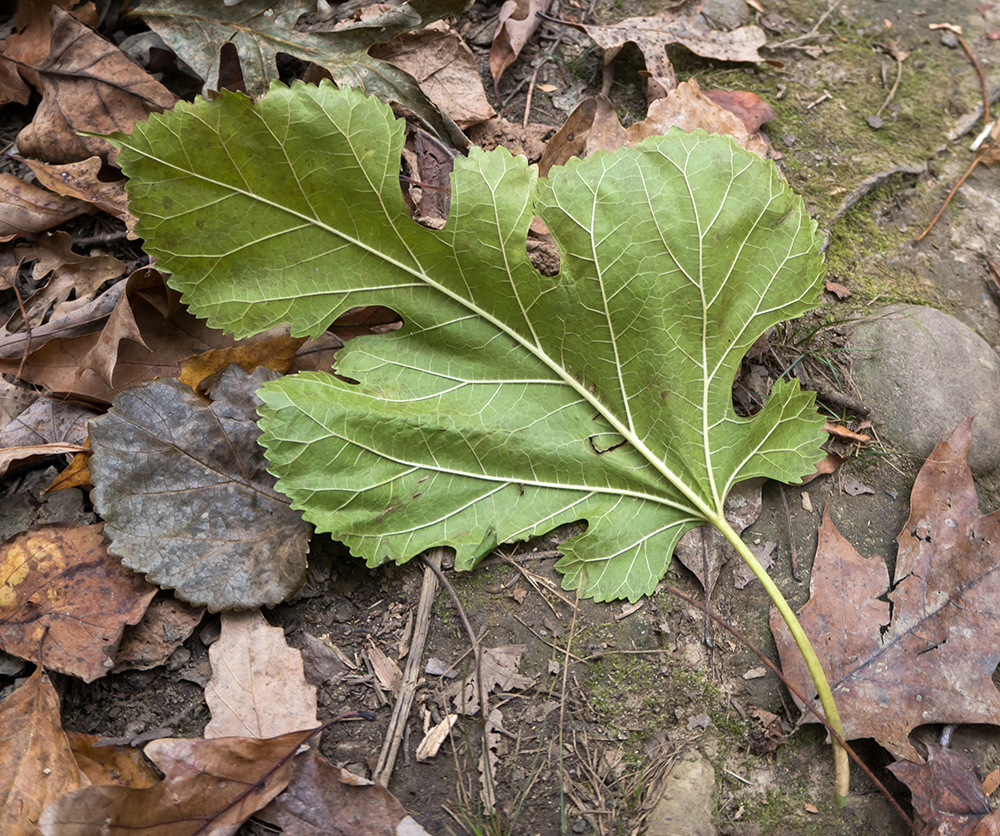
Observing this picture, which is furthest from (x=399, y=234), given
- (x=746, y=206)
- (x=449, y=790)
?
(x=449, y=790)

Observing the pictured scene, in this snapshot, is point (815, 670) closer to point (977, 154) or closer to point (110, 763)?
point (110, 763)

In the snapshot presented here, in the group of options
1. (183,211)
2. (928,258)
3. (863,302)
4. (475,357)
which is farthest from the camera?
(928,258)

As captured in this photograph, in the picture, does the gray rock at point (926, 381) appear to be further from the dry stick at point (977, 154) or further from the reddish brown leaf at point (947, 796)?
the reddish brown leaf at point (947, 796)

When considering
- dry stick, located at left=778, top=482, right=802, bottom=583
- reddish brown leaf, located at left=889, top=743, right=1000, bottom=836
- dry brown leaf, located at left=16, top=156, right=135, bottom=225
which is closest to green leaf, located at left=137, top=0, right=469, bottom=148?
dry brown leaf, located at left=16, top=156, right=135, bottom=225

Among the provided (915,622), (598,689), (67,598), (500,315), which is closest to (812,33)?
(500,315)

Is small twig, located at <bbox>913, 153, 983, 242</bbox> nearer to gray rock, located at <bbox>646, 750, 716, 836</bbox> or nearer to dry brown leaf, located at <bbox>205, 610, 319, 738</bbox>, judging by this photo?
gray rock, located at <bbox>646, 750, 716, 836</bbox>

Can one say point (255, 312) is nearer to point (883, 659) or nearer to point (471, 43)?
point (471, 43)
